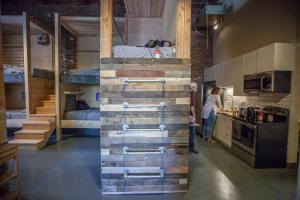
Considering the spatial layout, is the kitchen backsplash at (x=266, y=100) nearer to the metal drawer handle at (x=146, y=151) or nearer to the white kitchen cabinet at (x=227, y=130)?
the white kitchen cabinet at (x=227, y=130)

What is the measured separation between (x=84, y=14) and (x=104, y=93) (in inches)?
232

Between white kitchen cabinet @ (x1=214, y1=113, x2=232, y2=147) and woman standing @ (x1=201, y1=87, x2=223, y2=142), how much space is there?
13cm

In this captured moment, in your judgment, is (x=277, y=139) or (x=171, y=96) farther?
(x=277, y=139)

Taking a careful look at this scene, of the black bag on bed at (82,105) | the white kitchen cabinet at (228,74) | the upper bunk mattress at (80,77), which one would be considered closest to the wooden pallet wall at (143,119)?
the white kitchen cabinet at (228,74)

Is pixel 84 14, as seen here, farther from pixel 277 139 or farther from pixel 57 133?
pixel 277 139

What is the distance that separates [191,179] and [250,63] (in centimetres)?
256

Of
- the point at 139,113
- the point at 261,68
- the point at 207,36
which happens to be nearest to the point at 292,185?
the point at 261,68

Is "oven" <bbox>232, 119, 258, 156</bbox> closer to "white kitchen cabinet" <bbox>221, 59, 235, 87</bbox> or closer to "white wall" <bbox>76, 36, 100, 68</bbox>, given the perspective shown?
"white kitchen cabinet" <bbox>221, 59, 235, 87</bbox>

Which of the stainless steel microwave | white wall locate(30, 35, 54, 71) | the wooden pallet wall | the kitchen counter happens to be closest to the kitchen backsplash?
the stainless steel microwave

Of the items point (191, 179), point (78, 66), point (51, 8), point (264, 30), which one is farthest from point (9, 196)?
point (51, 8)

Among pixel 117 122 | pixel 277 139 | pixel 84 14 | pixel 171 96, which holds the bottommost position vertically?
pixel 277 139

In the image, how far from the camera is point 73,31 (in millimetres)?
7180

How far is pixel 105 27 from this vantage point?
2.66 metres

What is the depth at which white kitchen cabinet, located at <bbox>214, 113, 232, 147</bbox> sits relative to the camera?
187 inches
